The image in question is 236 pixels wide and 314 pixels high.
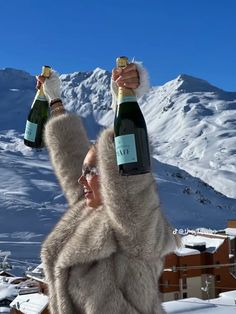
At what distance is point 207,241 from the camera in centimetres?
2050

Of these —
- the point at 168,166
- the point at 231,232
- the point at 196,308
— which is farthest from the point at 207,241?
the point at 168,166

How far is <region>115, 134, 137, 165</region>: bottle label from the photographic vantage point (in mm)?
1911


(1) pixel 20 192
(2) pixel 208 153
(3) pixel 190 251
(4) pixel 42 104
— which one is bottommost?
(3) pixel 190 251

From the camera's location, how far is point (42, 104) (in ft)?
9.80

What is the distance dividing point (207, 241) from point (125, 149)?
62.6ft

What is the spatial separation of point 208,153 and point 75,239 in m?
142

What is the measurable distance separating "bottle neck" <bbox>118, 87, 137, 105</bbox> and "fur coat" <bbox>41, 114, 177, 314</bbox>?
154mm

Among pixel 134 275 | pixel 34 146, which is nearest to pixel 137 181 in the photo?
pixel 134 275

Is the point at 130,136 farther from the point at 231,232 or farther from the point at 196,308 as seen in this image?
the point at 231,232

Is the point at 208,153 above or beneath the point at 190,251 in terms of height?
above

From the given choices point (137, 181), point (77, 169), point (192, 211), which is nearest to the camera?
point (137, 181)

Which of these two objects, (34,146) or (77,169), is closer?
(77,169)

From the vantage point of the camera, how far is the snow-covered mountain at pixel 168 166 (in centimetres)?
5422

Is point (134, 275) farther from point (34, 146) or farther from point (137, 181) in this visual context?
point (34, 146)
